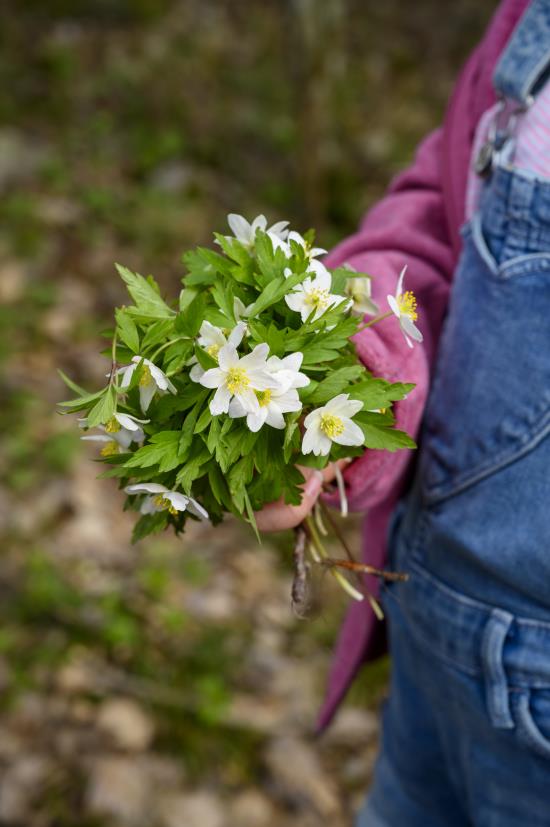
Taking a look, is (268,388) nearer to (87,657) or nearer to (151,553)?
(87,657)

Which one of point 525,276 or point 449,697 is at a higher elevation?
point 525,276

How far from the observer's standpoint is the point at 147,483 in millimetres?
936

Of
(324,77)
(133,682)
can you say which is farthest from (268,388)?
(324,77)

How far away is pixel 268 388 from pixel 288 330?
0.08 metres

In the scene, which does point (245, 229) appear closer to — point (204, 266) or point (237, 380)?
point (204, 266)

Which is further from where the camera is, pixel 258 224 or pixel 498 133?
pixel 498 133

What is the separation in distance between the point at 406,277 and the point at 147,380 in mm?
490

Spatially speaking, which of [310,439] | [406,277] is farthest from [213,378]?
[406,277]

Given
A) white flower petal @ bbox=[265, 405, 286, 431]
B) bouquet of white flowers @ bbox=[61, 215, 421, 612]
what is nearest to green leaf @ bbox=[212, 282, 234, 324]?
bouquet of white flowers @ bbox=[61, 215, 421, 612]

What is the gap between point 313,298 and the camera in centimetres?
92

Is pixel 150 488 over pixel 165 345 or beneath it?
beneath

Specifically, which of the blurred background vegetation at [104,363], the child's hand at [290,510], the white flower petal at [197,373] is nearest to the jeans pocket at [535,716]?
the child's hand at [290,510]

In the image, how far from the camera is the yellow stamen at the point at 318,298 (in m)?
0.92

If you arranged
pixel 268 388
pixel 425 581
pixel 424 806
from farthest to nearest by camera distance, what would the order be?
pixel 424 806 → pixel 425 581 → pixel 268 388
